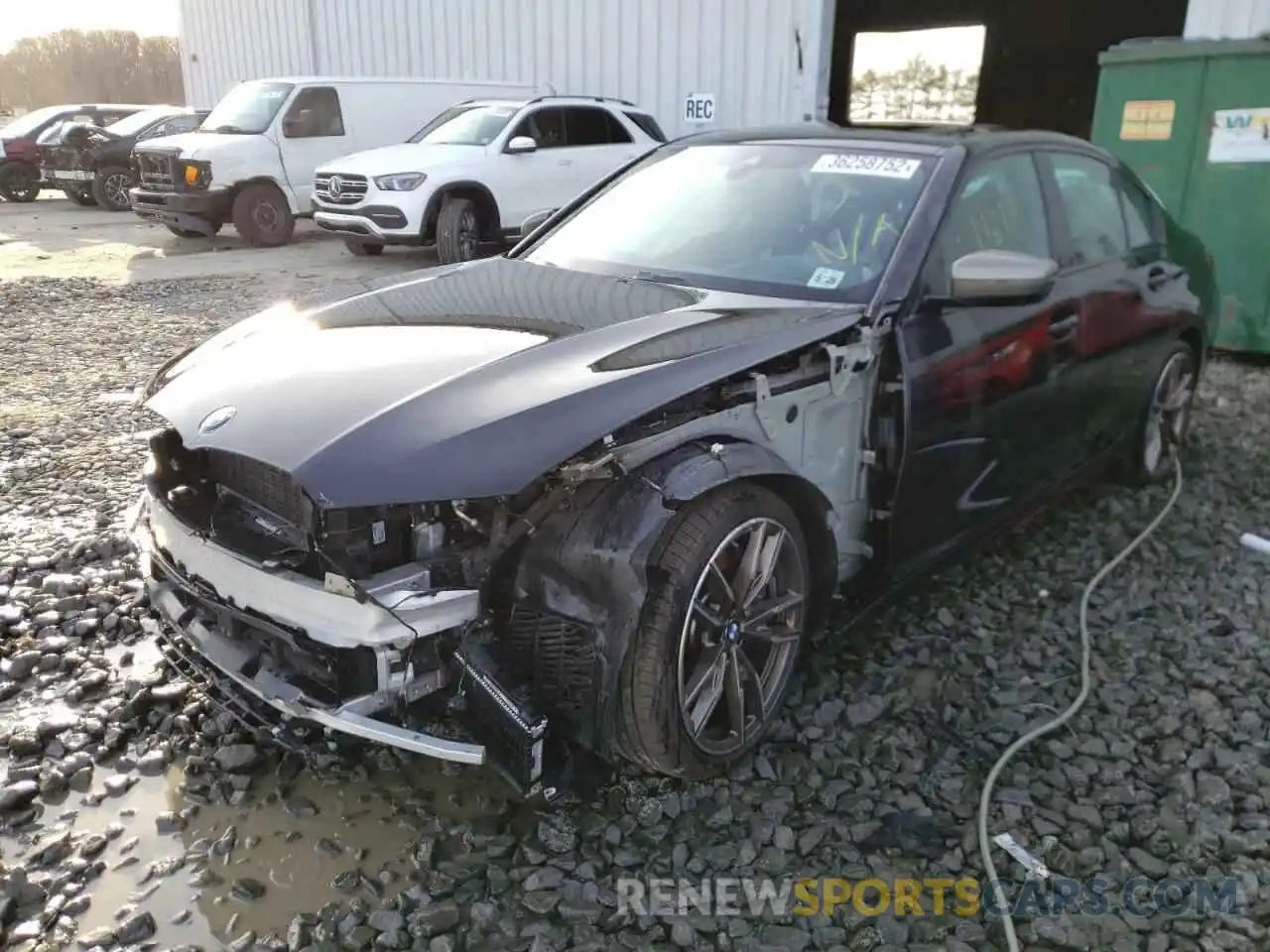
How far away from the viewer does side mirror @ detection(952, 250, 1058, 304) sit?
9.45ft

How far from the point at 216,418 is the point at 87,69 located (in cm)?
4964

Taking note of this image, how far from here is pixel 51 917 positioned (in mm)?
2195

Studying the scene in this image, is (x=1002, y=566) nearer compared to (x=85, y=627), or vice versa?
(x=85, y=627)

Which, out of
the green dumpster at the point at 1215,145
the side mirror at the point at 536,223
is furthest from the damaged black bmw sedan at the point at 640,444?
the green dumpster at the point at 1215,145

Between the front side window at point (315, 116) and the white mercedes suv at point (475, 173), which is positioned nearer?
the white mercedes suv at point (475, 173)

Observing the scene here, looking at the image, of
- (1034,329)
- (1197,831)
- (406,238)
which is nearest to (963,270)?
(1034,329)

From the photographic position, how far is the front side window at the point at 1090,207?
Result: 12.1 ft

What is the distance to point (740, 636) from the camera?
2.54 m

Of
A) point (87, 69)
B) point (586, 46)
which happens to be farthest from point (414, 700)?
point (87, 69)

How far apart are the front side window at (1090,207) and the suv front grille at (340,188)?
26.1ft

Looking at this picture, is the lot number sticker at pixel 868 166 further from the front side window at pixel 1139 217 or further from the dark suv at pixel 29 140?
the dark suv at pixel 29 140

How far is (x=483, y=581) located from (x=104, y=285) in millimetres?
9135

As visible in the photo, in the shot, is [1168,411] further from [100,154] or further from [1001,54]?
[1001,54]

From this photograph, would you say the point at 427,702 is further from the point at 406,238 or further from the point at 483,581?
the point at 406,238
